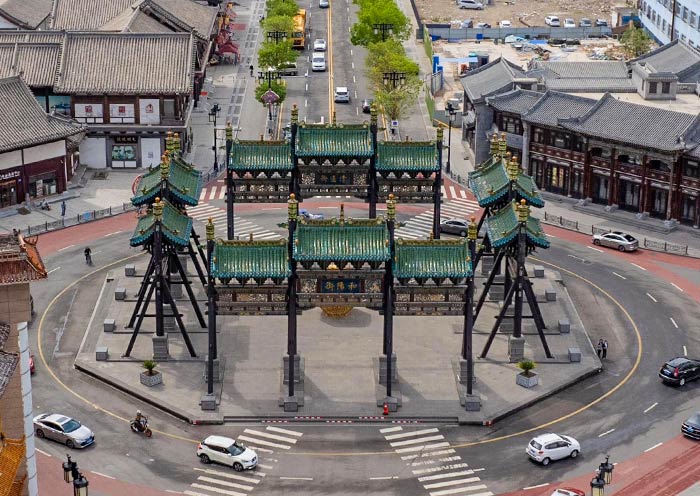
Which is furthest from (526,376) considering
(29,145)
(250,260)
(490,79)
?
(490,79)

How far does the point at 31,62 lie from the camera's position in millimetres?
168125

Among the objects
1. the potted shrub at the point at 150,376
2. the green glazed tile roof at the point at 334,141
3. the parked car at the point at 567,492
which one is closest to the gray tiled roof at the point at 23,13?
the green glazed tile roof at the point at 334,141

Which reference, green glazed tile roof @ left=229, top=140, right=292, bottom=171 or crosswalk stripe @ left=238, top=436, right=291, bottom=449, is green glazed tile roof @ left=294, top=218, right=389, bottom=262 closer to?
crosswalk stripe @ left=238, top=436, right=291, bottom=449

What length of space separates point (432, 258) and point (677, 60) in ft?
285

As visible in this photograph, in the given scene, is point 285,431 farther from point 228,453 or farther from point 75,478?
point 75,478

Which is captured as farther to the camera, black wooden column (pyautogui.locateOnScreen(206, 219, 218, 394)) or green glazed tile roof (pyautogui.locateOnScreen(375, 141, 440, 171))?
green glazed tile roof (pyautogui.locateOnScreen(375, 141, 440, 171))

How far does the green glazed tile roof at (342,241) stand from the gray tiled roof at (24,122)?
57.1 m

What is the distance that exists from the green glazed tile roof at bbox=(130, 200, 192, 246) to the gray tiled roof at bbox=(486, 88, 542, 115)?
59.0m

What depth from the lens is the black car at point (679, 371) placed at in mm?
110500

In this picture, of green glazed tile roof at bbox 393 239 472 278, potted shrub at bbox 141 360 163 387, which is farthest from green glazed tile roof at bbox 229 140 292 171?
green glazed tile roof at bbox 393 239 472 278

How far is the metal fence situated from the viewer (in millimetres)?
142250

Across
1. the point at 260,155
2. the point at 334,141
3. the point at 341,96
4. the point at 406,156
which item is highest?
the point at 334,141

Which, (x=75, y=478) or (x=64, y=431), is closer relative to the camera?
(x=75, y=478)

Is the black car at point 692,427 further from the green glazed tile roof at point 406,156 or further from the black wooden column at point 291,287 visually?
the green glazed tile roof at point 406,156
